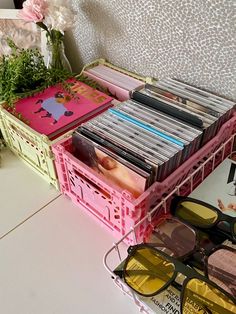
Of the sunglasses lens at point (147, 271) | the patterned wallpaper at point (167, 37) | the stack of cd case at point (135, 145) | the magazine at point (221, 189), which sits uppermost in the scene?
the patterned wallpaper at point (167, 37)

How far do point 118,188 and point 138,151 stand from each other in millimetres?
78

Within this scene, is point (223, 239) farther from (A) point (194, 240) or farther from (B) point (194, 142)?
(B) point (194, 142)

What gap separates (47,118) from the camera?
2.65 feet

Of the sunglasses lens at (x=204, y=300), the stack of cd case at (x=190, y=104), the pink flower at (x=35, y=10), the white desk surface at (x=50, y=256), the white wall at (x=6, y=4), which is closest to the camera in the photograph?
the sunglasses lens at (x=204, y=300)

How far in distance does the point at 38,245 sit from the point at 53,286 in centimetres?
10

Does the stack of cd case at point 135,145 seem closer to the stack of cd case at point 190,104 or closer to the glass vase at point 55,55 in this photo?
the stack of cd case at point 190,104

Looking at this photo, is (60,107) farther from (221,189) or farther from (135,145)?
(221,189)

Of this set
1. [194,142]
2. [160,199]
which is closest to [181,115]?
[194,142]

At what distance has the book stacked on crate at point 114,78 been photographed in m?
0.90

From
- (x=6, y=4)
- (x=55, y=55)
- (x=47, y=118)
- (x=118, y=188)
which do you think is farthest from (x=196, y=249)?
(x=6, y=4)

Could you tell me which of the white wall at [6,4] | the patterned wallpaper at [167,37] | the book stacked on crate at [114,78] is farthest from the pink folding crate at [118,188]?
the white wall at [6,4]

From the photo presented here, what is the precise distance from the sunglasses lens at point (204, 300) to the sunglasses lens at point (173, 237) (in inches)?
2.6

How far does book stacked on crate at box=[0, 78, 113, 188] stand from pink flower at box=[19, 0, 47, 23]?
0.57 feet

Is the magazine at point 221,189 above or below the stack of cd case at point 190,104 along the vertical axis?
below
